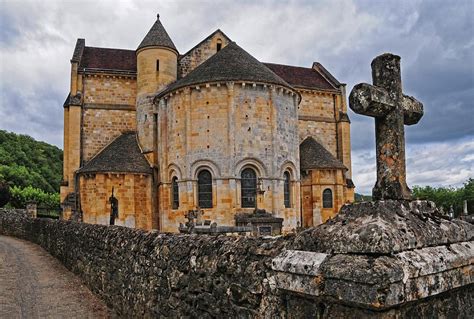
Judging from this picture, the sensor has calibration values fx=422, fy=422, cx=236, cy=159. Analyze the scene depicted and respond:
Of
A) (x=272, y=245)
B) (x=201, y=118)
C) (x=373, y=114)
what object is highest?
(x=201, y=118)

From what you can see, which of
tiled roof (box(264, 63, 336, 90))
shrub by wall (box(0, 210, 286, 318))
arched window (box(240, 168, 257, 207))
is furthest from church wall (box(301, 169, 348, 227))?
shrub by wall (box(0, 210, 286, 318))

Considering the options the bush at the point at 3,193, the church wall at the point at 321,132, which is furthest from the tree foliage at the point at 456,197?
the bush at the point at 3,193

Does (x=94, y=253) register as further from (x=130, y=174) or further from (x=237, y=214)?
(x=130, y=174)

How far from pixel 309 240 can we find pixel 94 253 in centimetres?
735

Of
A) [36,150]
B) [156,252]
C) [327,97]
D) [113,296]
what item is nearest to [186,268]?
[156,252]

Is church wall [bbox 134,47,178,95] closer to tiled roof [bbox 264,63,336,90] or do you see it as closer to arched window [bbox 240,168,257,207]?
arched window [bbox 240,168,257,207]

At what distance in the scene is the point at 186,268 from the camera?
504cm

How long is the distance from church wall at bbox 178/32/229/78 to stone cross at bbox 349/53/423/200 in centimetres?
2865

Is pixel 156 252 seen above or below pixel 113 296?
above

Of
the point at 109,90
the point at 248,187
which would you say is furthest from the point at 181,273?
the point at 109,90

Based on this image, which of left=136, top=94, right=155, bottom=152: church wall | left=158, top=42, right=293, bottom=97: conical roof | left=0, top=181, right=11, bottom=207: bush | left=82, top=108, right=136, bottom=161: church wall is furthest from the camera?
left=0, top=181, right=11, bottom=207: bush

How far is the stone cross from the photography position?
358 centimetres

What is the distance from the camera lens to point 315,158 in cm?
3142

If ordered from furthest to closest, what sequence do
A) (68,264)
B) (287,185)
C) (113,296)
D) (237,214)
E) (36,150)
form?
(36,150) < (287,185) < (237,214) < (68,264) < (113,296)
